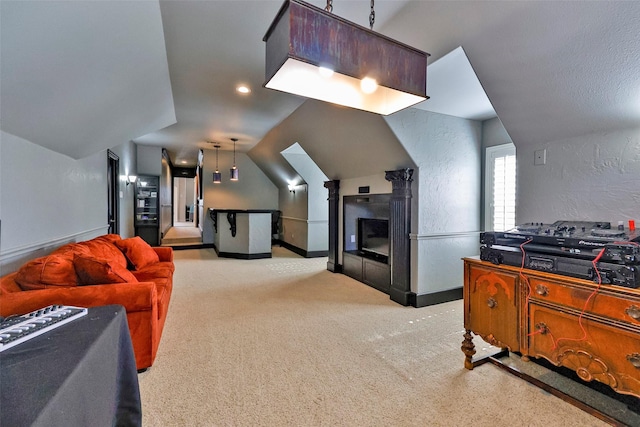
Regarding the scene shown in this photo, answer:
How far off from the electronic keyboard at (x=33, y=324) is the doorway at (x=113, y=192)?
4.29 meters

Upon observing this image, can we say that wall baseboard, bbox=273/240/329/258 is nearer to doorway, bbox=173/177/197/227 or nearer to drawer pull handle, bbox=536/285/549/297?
drawer pull handle, bbox=536/285/549/297

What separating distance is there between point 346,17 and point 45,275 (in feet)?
9.44

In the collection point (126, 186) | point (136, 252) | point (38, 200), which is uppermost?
point (126, 186)

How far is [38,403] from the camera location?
816mm

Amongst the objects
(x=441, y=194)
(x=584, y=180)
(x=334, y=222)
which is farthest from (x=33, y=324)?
(x=334, y=222)

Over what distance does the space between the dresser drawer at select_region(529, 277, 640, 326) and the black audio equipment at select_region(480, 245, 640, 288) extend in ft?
0.18

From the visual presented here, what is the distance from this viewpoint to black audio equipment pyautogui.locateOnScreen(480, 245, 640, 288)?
145 cm

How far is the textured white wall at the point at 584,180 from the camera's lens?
6.19 ft

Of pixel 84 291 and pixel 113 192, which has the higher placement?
pixel 113 192

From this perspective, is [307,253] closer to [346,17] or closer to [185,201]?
[346,17]

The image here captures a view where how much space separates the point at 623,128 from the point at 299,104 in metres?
3.43

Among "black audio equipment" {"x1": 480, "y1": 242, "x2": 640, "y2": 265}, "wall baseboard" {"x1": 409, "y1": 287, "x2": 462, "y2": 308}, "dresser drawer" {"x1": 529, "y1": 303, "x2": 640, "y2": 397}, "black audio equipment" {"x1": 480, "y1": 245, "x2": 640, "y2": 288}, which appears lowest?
"wall baseboard" {"x1": 409, "y1": 287, "x2": 462, "y2": 308}

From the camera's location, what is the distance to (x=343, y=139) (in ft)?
13.7

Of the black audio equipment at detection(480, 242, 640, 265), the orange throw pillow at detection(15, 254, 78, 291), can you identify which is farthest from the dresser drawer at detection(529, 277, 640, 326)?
the orange throw pillow at detection(15, 254, 78, 291)
